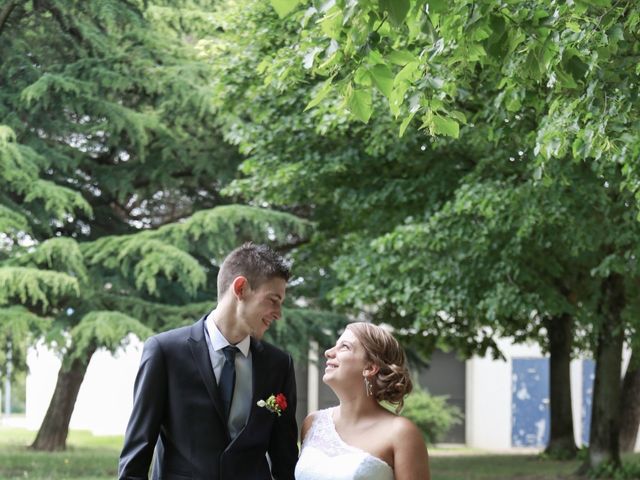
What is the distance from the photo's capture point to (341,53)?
6062 mm

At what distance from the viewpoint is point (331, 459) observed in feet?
15.6

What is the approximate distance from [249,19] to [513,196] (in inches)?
197

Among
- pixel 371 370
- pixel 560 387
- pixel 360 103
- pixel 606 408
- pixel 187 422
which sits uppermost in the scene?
pixel 560 387

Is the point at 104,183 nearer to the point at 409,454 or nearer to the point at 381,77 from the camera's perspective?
the point at 381,77

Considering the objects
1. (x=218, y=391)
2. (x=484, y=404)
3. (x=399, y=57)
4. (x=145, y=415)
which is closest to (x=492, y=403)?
(x=484, y=404)

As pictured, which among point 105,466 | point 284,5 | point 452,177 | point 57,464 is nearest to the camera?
point 284,5

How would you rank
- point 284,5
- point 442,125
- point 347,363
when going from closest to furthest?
point 284,5, point 347,363, point 442,125

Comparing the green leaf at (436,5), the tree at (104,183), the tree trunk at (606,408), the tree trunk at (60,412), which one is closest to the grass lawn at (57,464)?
the tree trunk at (60,412)

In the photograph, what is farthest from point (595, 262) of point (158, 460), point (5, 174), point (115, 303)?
point (158, 460)

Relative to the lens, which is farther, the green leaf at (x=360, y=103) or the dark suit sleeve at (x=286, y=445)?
the green leaf at (x=360, y=103)

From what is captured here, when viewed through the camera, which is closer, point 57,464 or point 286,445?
point 286,445

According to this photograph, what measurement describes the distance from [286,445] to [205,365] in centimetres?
52

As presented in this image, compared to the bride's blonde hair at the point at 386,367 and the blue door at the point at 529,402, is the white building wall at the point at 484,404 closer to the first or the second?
the blue door at the point at 529,402

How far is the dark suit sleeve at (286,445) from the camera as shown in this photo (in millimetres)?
4816
